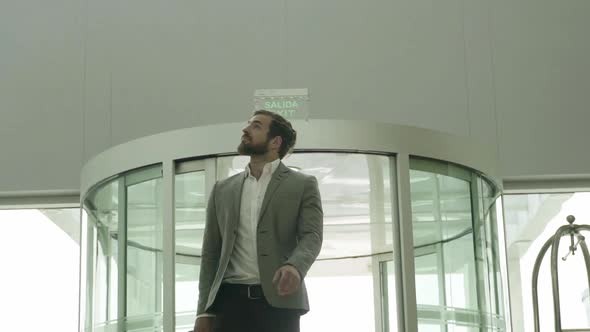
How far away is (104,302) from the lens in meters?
5.47

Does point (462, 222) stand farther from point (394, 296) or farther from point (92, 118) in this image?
point (92, 118)

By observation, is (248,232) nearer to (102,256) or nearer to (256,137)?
(256,137)

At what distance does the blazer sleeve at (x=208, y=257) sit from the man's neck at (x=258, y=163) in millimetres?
262

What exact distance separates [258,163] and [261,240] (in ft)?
1.27

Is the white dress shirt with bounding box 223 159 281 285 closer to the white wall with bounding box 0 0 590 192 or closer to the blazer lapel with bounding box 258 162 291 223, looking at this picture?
the blazer lapel with bounding box 258 162 291 223

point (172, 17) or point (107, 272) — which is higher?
point (172, 17)

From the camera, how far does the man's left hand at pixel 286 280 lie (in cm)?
439

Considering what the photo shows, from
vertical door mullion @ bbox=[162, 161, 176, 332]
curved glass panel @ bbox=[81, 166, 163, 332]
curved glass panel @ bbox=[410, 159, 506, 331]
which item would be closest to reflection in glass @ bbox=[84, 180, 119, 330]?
curved glass panel @ bbox=[81, 166, 163, 332]

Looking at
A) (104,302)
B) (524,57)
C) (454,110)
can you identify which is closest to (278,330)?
(104,302)

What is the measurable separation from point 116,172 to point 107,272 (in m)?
0.52

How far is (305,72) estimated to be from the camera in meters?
Result: 8.02

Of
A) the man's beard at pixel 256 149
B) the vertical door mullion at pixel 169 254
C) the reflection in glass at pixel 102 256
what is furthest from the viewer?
the reflection in glass at pixel 102 256

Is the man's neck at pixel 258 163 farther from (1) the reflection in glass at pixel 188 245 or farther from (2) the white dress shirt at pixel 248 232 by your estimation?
(1) the reflection in glass at pixel 188 245

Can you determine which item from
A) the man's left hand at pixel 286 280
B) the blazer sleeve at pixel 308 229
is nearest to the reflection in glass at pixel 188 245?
the blazer sleeve at pixel 308 229
